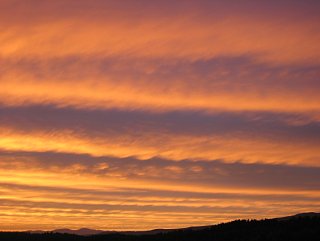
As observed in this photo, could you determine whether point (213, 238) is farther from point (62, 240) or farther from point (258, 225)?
point (62, 240)

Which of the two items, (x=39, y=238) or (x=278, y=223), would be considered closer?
(x=278, y=223)

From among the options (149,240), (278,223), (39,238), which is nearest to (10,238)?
(39,238)

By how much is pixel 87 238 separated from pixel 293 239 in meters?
25.4

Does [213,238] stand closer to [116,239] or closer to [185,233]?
[185,233]

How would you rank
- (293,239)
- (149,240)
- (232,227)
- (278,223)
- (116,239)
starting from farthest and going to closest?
1. (116,239)
2. (149,240)
3. (232,227)
4. (278,223)
5. (293,239)

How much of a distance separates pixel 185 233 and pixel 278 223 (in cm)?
1073

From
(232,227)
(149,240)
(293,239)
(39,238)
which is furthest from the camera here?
(39,238)

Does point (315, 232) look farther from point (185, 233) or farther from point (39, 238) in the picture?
point (39, 238)

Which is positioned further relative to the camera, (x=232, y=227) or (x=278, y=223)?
(x=232, y=227)

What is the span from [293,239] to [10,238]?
34.5m

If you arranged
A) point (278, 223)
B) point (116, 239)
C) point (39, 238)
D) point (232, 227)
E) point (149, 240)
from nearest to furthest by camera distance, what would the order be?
point (278, 223) → point (232, 227) → point (149, 240) → point (116, 239) → point (39, 238)

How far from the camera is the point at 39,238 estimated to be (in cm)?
5334

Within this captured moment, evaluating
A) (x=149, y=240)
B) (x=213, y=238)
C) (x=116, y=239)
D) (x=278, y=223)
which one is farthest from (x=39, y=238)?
(x=278, y=223)

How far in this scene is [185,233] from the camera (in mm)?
45531
